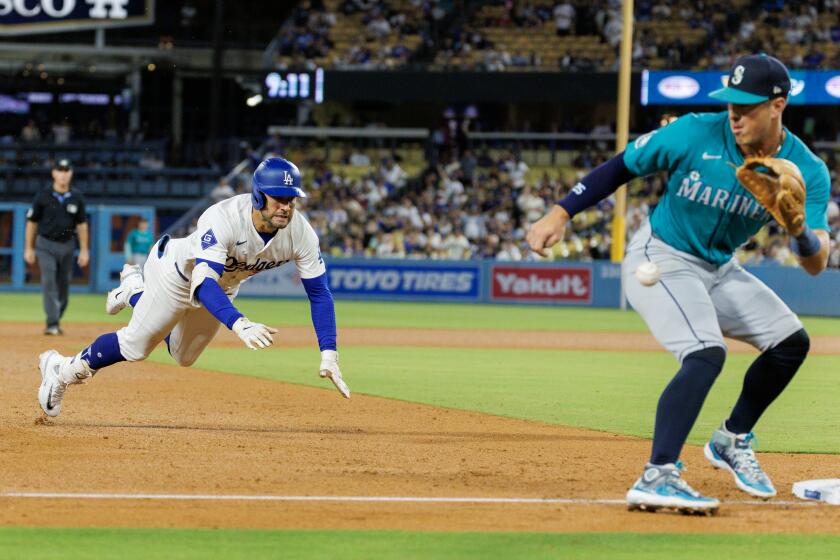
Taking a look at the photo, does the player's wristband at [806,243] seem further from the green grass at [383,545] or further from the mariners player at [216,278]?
the mariners player at [216,278]

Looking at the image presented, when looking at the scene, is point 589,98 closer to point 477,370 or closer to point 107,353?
point 477,370

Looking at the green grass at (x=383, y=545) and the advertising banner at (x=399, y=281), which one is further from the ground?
the green grass at (x=383, y=545)

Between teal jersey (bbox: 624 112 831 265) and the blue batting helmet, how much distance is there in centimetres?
239

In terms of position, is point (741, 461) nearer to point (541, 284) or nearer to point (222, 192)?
point (541, 284)

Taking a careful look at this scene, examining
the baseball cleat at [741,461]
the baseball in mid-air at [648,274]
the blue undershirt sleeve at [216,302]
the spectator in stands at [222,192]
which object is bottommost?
the spectator in stands at [222,192]

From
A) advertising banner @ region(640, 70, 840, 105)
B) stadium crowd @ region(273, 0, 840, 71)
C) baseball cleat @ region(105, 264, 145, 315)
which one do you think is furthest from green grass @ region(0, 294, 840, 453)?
stadium crowd @ region(273, 0, 840, 71)

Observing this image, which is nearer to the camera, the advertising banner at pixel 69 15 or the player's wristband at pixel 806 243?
the player's wristband at pixel 806 243

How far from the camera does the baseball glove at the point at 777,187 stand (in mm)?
6016

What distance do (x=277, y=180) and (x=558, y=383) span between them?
632 centimetres

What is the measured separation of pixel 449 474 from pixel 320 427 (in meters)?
2.34

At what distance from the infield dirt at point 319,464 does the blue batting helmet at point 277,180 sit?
1.57m

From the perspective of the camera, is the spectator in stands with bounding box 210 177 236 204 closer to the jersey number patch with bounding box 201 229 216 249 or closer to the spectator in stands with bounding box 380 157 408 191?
the spectator in stands with bounding box 380 157 408 191

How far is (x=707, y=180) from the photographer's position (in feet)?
20.7

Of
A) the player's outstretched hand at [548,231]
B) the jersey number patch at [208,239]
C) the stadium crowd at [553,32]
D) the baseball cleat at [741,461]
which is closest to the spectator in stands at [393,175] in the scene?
the stadium crowd at [553,32]
